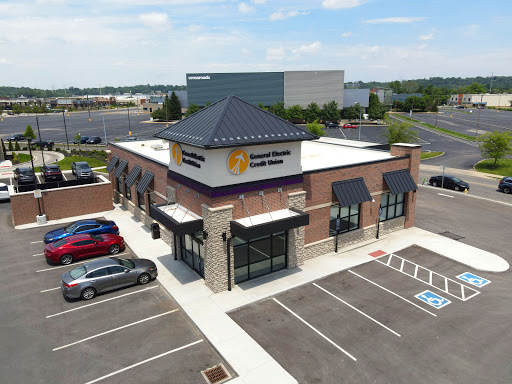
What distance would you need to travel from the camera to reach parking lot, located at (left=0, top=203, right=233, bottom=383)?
13117 millimetres

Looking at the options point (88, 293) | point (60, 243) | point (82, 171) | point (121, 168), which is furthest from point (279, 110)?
point (88, 293)

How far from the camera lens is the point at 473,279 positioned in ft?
65.5

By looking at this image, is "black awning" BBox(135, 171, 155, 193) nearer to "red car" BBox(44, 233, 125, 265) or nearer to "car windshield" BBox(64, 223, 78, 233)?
"red car" BBox(44, 233, 125, 265)

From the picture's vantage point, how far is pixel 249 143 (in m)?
17.7

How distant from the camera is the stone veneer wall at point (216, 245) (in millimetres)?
17844

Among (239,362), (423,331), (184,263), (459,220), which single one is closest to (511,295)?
(423,331)

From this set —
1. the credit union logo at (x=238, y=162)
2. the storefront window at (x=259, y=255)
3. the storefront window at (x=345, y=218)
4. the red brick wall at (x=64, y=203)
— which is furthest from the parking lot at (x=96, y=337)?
the storefront window at (x=345, y=218)

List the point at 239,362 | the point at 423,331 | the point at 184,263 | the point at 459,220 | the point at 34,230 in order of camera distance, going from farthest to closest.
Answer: the point at 459,220
the point at 34,230
the point at 184,263
the point at 423,331
the point at 239,362

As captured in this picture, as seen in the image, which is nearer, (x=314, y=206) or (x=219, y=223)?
(x=219, y=223)

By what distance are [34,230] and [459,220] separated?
33.5 meters

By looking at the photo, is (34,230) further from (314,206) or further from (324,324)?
(324,324)

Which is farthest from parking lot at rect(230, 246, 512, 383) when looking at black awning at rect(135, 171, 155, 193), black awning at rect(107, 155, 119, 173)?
black awning at rect(107, 155, 119, 173)

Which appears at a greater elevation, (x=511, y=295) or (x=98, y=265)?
(x=98, y=265)

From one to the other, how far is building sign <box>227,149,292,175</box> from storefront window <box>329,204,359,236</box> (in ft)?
19.7
